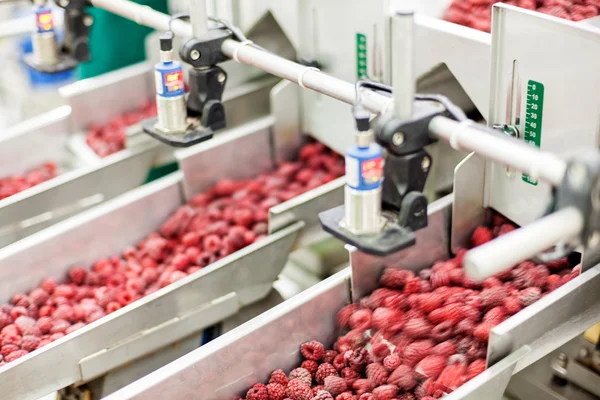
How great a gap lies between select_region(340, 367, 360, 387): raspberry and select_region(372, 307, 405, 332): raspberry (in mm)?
108

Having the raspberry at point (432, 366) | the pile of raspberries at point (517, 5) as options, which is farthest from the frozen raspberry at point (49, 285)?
the pile of raspberries at point (517, 5)

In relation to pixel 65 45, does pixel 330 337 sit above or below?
below

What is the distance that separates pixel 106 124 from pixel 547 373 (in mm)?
1739

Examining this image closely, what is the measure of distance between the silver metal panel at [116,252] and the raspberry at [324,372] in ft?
1.43

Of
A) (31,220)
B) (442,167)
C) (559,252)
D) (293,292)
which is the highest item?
(559,252)

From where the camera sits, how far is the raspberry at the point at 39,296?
2.09m

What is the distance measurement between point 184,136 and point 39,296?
74 cm

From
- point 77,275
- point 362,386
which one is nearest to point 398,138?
point 362,386

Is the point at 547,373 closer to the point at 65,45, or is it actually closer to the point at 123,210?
the point at 123,210

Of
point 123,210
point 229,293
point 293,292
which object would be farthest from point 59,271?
point 293,292

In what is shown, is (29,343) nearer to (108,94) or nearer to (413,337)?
(413,337)

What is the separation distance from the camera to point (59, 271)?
7.16ft

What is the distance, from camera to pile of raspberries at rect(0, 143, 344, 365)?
2004mm

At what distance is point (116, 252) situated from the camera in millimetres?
2289
